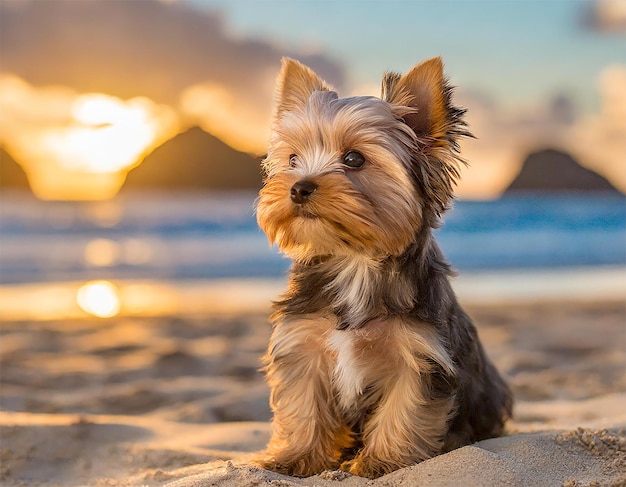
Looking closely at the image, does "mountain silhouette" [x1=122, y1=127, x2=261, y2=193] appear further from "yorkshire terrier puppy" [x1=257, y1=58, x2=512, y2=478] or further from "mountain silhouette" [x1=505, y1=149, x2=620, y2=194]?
"yorkshire terrier puppy" [x1=257, y1=58, x2=512, y2=478]

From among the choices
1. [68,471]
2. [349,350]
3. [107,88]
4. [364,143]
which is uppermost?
[107,88]

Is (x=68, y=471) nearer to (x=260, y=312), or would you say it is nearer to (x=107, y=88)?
(x=260, y=312)

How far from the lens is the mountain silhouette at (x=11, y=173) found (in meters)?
44.0

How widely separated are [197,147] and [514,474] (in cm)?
3951

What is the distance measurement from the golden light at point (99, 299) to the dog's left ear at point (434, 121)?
7.83 meters

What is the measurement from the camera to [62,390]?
23.4 feet

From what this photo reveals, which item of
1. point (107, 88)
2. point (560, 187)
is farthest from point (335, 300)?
point (560, 187)

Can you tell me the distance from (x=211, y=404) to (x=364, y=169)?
10.3 feet

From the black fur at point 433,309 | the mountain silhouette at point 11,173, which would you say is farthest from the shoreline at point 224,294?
the mountain silhouette at point 11,173

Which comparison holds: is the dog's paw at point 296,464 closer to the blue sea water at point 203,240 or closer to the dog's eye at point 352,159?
the dog's eye at point 352,159

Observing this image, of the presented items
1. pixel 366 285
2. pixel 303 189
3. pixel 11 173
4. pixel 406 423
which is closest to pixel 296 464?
pixel 406 423

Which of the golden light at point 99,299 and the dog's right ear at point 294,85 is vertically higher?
the dog's right ear at point 294,85

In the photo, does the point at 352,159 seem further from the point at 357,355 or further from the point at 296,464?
the point at 296,464

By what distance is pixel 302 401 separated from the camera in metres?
4.10
